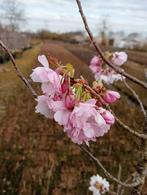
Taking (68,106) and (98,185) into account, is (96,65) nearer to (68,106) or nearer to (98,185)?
(68,106)

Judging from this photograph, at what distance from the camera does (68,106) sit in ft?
3.47

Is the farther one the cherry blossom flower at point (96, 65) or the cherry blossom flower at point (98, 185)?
the cherry blossom flower at point (98, 185)

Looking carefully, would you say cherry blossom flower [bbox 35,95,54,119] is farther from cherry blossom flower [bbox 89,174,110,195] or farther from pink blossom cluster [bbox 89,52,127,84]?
cherry blossom flower [bbox 89,174,110,195]

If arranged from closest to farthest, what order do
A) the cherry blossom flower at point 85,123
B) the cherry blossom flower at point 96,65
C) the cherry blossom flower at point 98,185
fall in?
the cherry blossom flower at point 85,123
the cherry blossom flower at point 96,65
the cherry blossom flower at point 98,185

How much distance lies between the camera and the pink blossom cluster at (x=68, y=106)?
104 cm

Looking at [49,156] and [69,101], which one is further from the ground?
[69,101]

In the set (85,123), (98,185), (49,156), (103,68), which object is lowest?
(49,156)

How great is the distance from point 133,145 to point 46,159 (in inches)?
51.3

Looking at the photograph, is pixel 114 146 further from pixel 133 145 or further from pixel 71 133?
pixel 71 133

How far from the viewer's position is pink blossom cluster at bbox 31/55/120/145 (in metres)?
1.04

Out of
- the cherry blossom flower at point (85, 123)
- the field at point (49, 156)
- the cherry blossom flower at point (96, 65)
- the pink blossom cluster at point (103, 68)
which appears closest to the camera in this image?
the cherry blossom flower at point (85, 123)

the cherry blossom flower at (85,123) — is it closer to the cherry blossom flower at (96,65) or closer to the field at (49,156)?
the cherry blossom flower at (96,65)

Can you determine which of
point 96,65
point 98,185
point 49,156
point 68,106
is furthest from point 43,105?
point 49,156

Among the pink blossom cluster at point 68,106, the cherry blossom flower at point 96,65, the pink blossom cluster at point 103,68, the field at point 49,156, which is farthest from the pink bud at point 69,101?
the field at point 49,156
